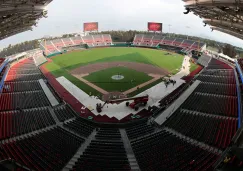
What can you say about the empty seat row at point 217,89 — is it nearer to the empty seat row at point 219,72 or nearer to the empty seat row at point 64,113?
the empty seat row at point 219,72

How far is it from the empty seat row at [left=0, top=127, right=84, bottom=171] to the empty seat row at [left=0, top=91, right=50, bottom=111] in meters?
10.2

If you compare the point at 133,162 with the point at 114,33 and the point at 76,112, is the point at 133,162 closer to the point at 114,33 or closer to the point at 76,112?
the point at 76,112

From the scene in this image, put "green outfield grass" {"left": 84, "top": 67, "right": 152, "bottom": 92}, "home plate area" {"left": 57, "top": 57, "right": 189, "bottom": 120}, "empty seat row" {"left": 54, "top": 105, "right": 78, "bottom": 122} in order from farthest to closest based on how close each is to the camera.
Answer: "green outfield grass" {"left": 84, "top": 67, "right": 152, "bottom": 92} → "home plate area" {"left": 57, "top": 57, "right": 189, "bottom": 120} → "empty seat row" {"left": 54, "top": 105, "right": 78, "bottom": 122}

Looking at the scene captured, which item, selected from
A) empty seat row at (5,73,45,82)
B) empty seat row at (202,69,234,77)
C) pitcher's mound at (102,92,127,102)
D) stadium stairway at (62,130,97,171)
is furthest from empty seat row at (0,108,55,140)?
empty seat row at (202,69,234,77)

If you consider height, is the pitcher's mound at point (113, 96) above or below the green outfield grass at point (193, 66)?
below

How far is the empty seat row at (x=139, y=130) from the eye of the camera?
34.1m

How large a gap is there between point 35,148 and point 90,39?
74.8 metres

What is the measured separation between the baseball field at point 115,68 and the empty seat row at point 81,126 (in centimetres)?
1264

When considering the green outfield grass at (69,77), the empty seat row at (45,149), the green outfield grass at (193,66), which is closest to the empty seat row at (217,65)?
the green outfield grass at (193,66)

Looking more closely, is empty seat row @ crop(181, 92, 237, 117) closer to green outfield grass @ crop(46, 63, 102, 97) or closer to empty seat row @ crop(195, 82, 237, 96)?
empty seat row @ crop(195, 82, 237, 96)

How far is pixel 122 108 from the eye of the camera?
Answer: 144 feet

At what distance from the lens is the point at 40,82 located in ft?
180

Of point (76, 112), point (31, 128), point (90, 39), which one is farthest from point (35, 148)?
point (90, 39)

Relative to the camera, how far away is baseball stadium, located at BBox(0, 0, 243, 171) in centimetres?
2569
